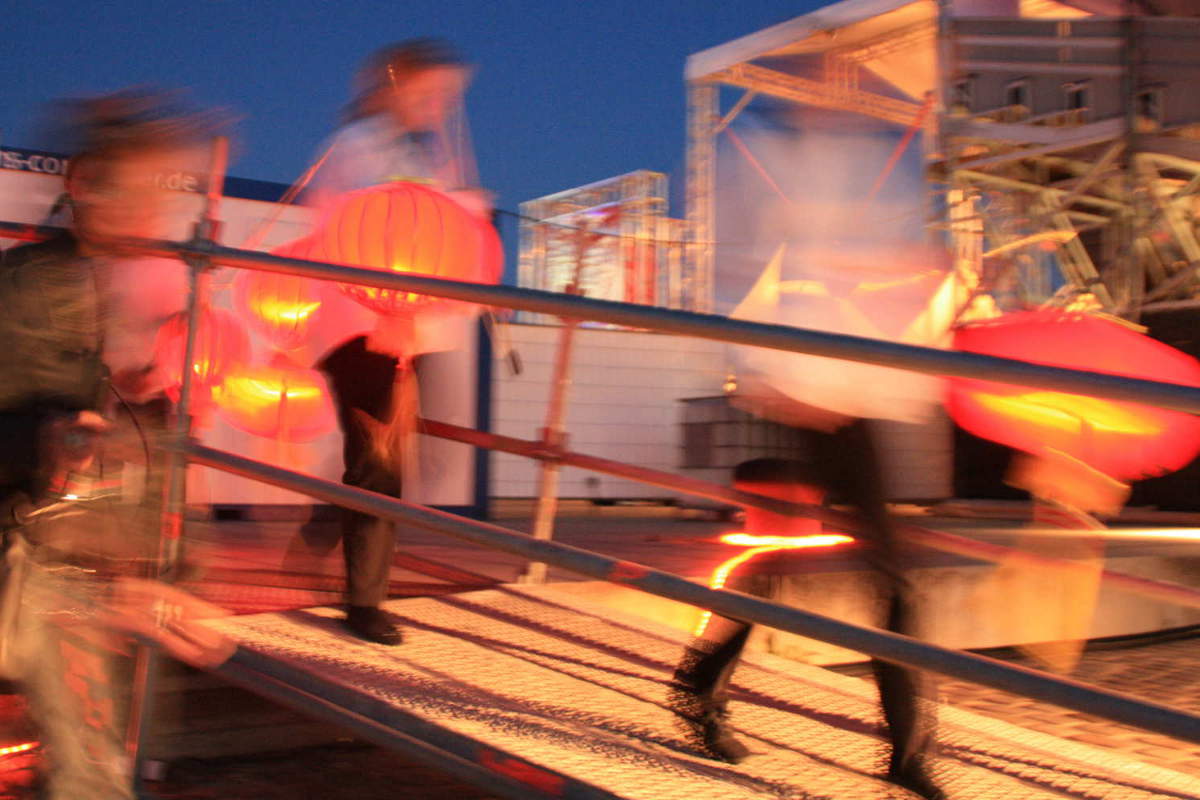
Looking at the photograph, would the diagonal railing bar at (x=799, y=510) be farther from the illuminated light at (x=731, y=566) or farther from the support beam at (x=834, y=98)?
the support beam at (x=834, y=98)

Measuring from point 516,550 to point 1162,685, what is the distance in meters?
4.94

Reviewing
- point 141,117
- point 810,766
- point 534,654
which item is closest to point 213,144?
point 141,117

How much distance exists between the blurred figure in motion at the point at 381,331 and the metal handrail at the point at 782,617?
3.46 feet

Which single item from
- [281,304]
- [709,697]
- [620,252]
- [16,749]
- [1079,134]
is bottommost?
[16,749]

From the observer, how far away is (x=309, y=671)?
290cm

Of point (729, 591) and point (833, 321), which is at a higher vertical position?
point (833, 321)

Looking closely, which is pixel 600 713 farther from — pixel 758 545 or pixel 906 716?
pixel 906 716

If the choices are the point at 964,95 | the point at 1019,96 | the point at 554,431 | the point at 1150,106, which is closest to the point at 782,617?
the point at 554,431

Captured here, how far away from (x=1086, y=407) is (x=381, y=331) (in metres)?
2.20

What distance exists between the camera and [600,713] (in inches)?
128

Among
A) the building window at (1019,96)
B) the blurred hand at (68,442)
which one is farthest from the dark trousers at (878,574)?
the building window at (1019,96)

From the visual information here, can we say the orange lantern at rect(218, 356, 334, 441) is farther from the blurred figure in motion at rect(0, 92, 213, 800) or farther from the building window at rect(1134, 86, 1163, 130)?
the building window at rect(1134, 86, 1163, 130)

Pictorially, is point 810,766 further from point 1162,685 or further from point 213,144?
point 1162,685

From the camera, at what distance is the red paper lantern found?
12.2ft
